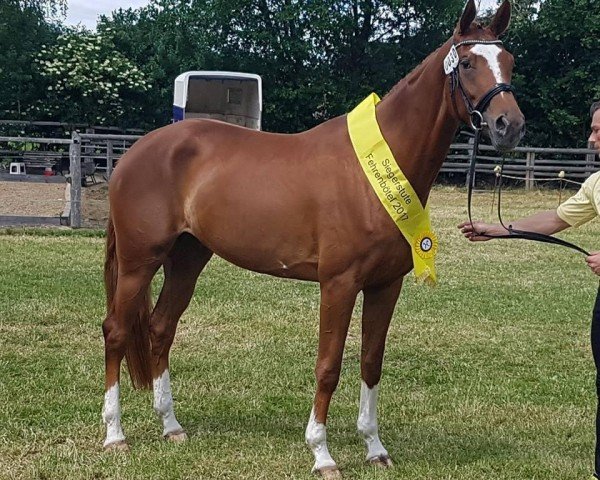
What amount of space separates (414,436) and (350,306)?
1.16 m

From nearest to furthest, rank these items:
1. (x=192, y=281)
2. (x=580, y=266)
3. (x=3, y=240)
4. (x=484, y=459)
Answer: (x=484, y=459)
(x=192, y=281)
(x=580, y=266)
(x=3, y=240)

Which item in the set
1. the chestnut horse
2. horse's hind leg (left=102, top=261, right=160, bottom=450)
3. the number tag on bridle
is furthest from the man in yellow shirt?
horse's hind leg (left=102, top=261, right=160, bottom=450)

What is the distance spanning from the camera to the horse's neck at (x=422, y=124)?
3.51 m

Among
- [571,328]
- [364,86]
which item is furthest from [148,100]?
[571,328]

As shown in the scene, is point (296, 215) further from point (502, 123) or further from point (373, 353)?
point (502, 123)

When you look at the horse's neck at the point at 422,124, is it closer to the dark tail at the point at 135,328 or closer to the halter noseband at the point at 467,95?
the halter noseband at the point at 467,95

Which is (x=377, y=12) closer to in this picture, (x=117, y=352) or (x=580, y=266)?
(x=580, y=266)

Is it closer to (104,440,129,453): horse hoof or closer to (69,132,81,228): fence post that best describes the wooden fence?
(69,132,81,228): fence post

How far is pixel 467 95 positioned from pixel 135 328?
7.75 ft

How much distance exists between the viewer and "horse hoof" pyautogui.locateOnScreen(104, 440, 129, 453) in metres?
3.95

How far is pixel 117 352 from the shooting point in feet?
13.7

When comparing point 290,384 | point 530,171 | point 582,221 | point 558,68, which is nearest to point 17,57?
point 530,171

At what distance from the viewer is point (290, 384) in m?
5.13

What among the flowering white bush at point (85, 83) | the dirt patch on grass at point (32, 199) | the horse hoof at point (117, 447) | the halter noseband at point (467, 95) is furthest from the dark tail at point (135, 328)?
the flowering white bush at point (85, 83)
